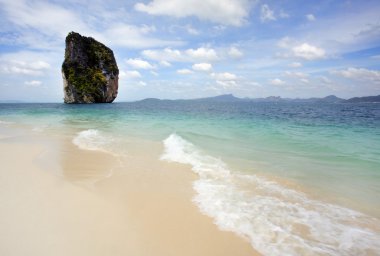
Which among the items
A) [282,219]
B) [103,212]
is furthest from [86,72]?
[282,219]

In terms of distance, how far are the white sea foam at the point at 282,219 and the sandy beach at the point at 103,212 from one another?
37cm

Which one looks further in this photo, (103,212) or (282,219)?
(103,212)

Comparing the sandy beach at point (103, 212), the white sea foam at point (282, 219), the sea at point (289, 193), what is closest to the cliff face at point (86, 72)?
the sea at point (289, 193)

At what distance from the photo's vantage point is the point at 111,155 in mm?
10656

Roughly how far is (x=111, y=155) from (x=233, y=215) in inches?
273

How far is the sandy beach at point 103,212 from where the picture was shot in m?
4.05

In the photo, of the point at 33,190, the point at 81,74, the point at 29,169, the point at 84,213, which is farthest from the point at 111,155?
the point at 81,74

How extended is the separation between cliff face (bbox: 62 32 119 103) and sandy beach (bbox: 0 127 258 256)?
80.0 meters

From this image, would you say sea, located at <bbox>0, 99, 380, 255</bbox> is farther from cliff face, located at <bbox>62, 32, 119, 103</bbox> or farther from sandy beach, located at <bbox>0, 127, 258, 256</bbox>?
cliff face, located at <bbox>62, 32, 119, 103</bbox>

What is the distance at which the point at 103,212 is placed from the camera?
17.3ft

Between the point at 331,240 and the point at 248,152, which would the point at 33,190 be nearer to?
the point at 331,240

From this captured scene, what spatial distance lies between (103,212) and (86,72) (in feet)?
288

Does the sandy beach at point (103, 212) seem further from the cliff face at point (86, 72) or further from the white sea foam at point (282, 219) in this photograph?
the cliff face at point (86, 72)

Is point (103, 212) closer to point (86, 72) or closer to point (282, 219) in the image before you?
point (282, 219)
